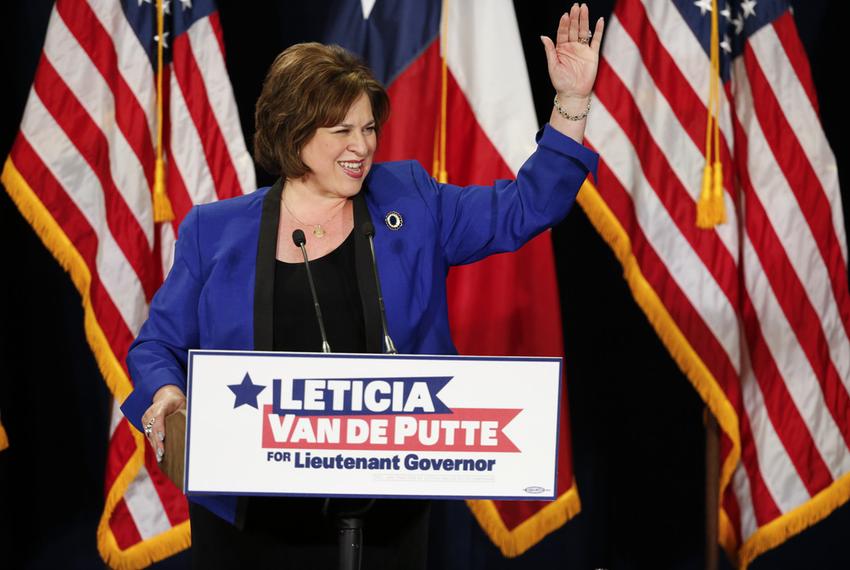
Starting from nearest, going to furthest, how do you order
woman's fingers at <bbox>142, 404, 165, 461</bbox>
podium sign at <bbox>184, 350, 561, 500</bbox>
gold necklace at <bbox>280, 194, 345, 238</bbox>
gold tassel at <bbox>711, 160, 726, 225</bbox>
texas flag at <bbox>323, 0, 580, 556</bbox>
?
podium sign at <bbox>184, 350, 561, 500</bbox>, woman's fingers at <bbox>142, 404, 165, 461</bbox>, gold necklace at <bbox>280, 194, 345, 238</bbox>, gold tassel at <bbox>711, 160, 726, 225</bbox>, texas flag at <bbox>323, 0, 580, 556</bbox>

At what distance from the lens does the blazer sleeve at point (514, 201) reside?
157 cm

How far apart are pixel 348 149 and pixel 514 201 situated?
275 mm

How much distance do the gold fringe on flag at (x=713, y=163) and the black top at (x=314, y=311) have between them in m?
1.52

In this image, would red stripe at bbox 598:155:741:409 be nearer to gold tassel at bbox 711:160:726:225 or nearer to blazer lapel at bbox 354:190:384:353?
gold tassel at bbox 711:160:726:225

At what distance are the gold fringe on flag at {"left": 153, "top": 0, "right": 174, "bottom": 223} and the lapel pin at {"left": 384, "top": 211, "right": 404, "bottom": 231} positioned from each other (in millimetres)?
1406

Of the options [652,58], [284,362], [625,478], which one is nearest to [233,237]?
[284,362]

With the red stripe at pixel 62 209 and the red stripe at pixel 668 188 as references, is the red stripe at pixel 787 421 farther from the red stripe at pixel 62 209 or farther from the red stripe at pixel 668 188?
the red stripe at pixel 62 209

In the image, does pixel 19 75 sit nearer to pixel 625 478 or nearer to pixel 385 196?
pixel 385 196

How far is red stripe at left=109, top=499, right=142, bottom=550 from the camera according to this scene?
3006 mm

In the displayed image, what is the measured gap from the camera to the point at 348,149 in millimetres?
1619

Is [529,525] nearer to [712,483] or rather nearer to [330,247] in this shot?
[712,483]

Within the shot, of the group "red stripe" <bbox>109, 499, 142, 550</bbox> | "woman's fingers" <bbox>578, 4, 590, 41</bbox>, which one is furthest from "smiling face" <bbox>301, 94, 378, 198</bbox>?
"red stripe" <bbox>109, 499, 142, 550</bbox>

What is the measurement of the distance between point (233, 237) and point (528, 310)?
1509 mm

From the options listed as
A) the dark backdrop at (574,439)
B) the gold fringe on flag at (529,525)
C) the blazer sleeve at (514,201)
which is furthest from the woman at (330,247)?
the dark backdrop at (574,439)
